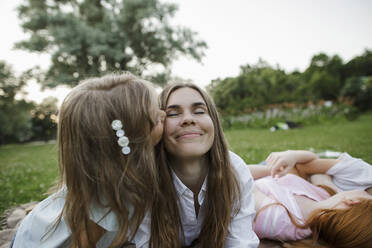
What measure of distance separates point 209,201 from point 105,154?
2.98 feet

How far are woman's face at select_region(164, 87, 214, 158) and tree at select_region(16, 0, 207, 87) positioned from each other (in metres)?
14.2

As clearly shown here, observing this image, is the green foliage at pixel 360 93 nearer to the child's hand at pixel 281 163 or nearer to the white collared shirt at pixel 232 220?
the child's hand at pixel 281 163

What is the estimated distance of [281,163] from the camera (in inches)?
94.3

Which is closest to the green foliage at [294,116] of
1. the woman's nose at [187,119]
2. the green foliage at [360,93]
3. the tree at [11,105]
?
the green foliage at [360,93]

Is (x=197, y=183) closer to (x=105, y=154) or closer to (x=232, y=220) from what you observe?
(x=232, y=220)

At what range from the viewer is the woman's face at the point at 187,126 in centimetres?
161

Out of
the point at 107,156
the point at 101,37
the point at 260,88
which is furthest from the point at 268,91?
the point at 107,156

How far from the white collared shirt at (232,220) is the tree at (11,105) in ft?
67.6

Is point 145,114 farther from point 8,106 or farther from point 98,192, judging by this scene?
point 8,106

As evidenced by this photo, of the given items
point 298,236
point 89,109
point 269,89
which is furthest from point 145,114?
point 269,89

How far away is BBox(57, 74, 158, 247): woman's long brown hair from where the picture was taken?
1.39 m

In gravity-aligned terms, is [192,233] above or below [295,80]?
below

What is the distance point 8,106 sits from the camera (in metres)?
18.1

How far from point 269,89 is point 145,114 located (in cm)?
1335
